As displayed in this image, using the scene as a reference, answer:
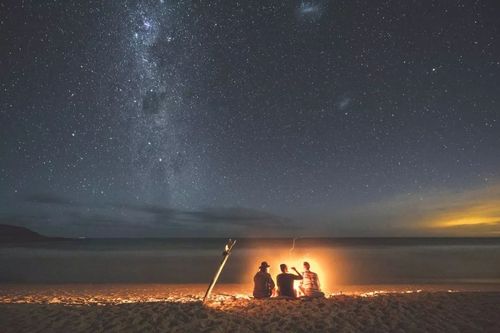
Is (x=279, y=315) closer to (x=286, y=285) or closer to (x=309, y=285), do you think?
(x=286, y=285)

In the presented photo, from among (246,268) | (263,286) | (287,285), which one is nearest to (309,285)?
(287,285)

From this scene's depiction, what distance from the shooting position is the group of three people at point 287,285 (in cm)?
1113

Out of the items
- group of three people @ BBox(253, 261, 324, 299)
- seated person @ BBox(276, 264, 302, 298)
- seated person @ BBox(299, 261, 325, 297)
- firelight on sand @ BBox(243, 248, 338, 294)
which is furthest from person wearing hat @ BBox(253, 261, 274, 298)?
firelight on sand @ BBox(243, 248, 338, 294)

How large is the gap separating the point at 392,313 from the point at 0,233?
14958 cm

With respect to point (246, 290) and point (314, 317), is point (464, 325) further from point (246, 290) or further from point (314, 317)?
point (246, 290)

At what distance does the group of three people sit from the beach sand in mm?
633

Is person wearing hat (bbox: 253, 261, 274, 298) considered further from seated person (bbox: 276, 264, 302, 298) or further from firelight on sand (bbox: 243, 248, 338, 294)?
firelight on sand (bbox: 243, 248, 338, 294)

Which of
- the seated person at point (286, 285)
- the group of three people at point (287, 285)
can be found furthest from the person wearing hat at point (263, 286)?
the seated person at point (286, 285)

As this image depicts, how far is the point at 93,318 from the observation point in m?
8.87

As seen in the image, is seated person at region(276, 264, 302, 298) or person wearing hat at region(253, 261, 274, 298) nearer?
seated person at region(276, 264, 302, 298)

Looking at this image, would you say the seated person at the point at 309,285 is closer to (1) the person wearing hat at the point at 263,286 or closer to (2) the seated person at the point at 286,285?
(2) the seated person at the point at 286,285

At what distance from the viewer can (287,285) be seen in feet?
36.5

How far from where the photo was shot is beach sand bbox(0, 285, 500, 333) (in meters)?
8.16

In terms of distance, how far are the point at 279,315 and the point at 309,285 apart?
102 inches
